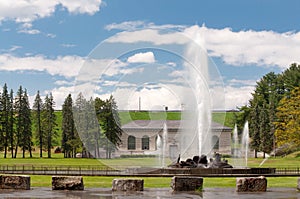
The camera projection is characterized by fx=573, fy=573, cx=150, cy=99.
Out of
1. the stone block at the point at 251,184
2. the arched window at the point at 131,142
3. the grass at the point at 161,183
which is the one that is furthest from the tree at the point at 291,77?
the stone block at the point at 251,184

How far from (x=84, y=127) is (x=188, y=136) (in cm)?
1750

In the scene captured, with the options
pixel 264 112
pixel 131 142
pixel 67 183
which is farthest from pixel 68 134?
pixel 67 183

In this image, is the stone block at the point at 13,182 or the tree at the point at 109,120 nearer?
the stone block at the point at 13,182

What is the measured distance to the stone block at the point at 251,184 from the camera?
22375mm

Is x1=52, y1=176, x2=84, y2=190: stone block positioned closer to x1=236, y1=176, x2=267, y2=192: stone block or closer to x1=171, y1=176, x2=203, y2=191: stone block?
x1=171, y1=176, x2=203, y2=191: stone block

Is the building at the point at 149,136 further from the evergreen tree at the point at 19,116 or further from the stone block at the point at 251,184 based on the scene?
the stone block at the point at 251,184

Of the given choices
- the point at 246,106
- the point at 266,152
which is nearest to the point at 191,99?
the point at 266,152

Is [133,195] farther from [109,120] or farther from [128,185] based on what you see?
[109,120]

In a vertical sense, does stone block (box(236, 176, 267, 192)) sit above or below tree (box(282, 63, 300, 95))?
below

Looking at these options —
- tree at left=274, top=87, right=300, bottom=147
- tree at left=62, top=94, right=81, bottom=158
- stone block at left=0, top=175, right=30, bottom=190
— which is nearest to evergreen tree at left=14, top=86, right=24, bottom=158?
tree at left=62, top=94, right=81, bottom=158

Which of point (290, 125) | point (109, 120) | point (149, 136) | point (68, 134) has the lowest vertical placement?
point (149, 136)

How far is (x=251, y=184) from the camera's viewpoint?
22.4 meters

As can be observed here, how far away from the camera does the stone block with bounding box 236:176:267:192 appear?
22.4 m

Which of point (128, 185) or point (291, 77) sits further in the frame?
point (291, 77)
